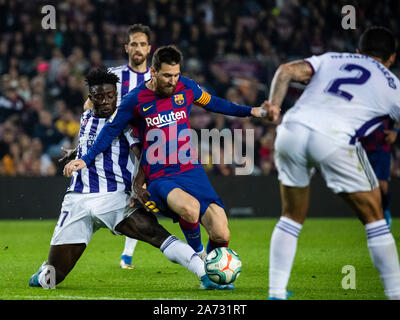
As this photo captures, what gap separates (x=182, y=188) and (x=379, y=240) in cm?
190

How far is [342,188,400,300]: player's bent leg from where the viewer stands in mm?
4582

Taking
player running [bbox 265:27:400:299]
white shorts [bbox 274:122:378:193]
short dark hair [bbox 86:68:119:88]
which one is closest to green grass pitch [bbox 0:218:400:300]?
player running [bbox 265:27:400:299]

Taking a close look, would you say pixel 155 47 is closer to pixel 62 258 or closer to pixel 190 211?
pixel 62 258

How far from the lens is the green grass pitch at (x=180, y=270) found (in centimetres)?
570

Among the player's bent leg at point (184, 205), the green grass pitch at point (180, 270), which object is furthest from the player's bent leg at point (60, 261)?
the player's bent leg at point (184, 205)

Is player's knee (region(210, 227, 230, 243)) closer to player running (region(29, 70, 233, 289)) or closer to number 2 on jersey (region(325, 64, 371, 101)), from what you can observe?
player running (region(29, 70, 233, 289))

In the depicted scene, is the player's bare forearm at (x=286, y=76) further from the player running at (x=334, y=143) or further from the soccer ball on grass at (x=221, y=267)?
the soccer ball on grass at (x=221, y=267)

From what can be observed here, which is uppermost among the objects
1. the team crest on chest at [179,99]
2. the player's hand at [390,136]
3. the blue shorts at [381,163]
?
the team crest on chest at [179,99]

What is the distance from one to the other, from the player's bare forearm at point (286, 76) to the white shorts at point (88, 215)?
6.55 feet

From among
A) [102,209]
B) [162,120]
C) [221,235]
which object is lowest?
[221,235]

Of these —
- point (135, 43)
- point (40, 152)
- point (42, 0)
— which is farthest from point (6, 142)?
point (135, 43)

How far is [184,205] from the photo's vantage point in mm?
5812

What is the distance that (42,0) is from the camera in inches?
649

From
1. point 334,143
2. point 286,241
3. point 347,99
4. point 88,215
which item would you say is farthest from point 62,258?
point 347,99
